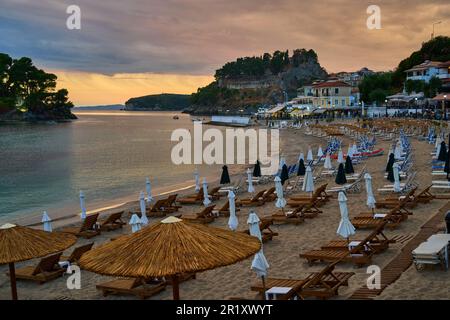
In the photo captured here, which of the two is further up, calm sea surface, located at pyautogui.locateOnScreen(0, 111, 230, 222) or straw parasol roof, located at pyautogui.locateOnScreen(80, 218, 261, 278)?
straw parasol roof, located at pyautogui.locateOnScreen(80, 218, 261, 278)

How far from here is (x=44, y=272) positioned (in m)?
10.5

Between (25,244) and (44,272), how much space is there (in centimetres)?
355

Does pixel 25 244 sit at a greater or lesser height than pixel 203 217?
greater

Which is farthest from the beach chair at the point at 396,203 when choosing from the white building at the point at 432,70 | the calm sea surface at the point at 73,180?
the white building at the point at 432,70

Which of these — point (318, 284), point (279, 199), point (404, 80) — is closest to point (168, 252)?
point (318, 284)

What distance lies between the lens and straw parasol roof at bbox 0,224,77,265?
6.99 metres

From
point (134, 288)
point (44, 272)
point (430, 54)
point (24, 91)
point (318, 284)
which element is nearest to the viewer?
point (318, 284)

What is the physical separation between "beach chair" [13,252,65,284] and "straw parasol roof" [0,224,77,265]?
2.95 m

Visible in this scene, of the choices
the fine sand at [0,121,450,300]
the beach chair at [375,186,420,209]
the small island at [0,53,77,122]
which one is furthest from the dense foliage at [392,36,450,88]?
the small island at [0,53,77,122]

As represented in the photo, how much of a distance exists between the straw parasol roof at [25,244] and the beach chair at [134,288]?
1.63 meters

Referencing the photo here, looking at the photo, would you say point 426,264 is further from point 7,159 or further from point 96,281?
point 7,159

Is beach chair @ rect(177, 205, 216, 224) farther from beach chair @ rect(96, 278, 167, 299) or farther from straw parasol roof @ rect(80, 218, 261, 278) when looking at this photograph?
straw parasol roof @ rect(80, 218, 261, 278)

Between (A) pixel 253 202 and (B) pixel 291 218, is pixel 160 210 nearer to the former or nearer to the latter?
(A) pixel 253 202
